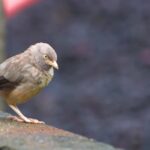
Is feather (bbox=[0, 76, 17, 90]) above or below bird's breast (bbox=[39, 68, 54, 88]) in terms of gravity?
below

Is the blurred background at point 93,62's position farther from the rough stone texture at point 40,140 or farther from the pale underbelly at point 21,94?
the rough stone texture at point 40,140

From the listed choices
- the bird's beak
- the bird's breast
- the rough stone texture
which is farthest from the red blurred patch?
the rough stone texture

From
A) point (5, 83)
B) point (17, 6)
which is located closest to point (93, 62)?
point (17, 6)

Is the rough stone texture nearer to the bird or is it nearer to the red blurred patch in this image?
the bird

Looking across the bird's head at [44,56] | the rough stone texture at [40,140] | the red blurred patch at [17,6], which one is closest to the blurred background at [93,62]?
the red blurred patch at [17,6]

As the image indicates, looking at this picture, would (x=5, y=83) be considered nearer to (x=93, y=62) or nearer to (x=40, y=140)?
(x=40, y=140)

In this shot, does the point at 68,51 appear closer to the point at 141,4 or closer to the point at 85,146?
the point at 141,4
